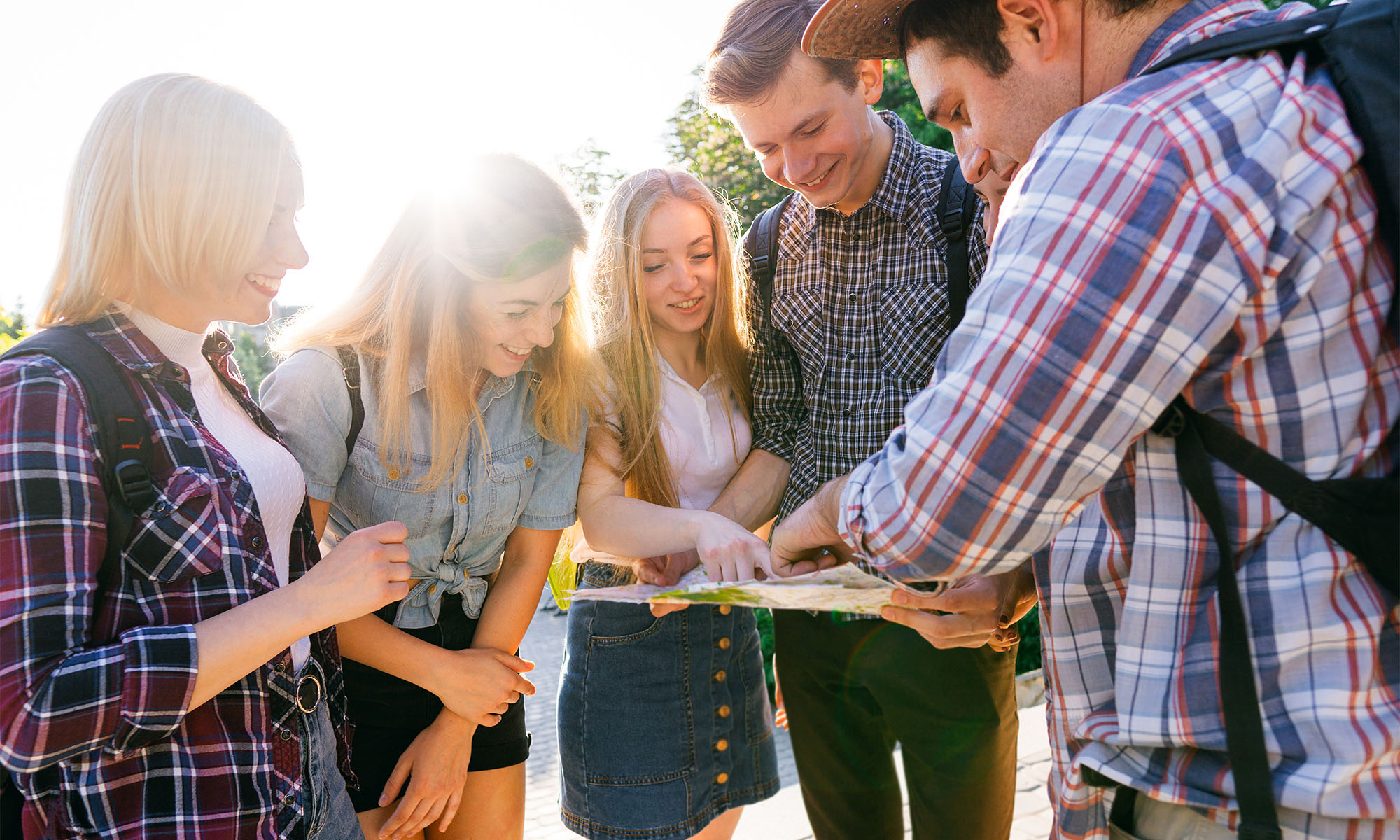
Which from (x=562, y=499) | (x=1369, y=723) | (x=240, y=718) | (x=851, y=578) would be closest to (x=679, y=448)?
(x=562, y=499)

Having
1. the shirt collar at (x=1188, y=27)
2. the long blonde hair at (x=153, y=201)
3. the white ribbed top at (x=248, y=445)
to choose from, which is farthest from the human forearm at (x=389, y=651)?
the shirt collar at (x=1188, y=27)

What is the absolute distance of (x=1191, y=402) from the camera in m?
1.13

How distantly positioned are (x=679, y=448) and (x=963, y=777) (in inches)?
48.3

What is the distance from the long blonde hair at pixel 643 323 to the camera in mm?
2646

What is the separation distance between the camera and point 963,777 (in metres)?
2.48

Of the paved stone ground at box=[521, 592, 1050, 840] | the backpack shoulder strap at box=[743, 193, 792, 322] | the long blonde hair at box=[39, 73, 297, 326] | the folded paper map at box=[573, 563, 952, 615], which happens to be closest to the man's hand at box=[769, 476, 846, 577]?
the folded paper map at box=[573, 563, 952, 615]

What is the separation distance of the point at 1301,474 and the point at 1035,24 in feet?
2.59

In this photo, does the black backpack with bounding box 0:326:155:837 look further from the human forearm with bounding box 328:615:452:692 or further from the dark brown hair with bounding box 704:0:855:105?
the dark brown hair with bounding box 704:0:855:105

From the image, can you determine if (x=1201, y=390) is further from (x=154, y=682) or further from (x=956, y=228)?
(x=154, y=682)

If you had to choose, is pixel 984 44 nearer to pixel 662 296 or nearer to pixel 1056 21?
pixel 1056 21

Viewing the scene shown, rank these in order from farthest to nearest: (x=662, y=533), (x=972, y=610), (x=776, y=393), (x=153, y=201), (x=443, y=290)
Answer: (x=776, y=393), (x=662, y=533), (x=443, y=290), (x=972, y=610), (x=153, y=201)

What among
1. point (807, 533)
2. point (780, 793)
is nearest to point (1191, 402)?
point (807, 533)

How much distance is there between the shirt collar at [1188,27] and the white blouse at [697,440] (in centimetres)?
166

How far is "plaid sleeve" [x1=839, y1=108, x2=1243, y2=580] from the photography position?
1038mm
